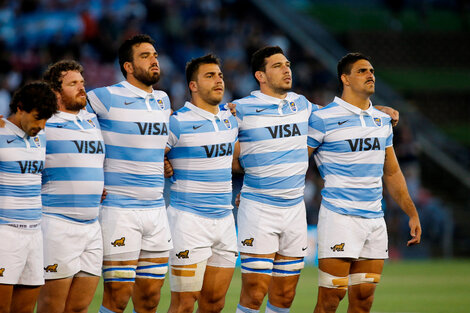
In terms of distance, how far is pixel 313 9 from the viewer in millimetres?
29156

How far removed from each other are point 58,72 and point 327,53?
59.5 feet

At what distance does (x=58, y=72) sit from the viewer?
7711 mm

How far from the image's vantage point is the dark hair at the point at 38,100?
7.03 meters

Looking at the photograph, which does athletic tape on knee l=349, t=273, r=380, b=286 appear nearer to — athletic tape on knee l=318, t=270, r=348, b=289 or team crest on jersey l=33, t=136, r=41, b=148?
athletic tape on knee l=318, t=270, r=348, b=289

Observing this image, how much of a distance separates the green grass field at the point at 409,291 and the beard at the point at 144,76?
4.25 metres

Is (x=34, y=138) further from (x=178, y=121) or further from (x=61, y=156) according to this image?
(x=178, y=121)

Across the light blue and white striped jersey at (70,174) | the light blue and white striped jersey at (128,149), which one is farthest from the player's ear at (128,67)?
the light blue and white striped jersey at (70,174)

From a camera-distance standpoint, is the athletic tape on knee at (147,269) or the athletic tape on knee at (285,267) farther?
the athletic tape on knee at (285,267)

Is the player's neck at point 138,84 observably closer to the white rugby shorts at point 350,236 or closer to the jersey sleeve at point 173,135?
the jersey sleeve at point 173,135

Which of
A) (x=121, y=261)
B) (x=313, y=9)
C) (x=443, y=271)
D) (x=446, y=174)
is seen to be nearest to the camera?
(x=121, y=261)

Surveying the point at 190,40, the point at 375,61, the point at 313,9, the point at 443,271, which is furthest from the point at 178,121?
the point at 313,9

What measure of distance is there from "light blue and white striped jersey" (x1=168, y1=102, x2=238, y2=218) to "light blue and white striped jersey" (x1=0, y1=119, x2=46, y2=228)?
1.50m

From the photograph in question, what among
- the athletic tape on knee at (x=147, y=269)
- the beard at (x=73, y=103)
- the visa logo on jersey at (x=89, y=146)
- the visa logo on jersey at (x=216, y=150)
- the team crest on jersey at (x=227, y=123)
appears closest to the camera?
the visa logo on jersey at (x=89, y=146)

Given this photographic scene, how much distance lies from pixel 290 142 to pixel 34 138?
2.55 m
